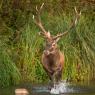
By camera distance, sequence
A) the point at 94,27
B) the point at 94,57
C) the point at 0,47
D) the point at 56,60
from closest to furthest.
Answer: the point at 56,60
the point at 0,47
the point at 94,57
the point at 94,27

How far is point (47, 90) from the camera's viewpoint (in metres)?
13.1

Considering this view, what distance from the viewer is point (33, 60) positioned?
15.9 m

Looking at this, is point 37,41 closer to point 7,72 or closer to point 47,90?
point 7,72

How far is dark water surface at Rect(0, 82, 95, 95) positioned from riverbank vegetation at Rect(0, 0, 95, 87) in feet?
2.03

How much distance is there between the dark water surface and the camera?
12.9 m

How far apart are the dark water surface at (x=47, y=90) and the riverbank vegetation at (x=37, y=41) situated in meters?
0.62

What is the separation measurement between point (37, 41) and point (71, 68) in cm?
137

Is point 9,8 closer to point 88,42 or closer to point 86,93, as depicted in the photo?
point 88,42

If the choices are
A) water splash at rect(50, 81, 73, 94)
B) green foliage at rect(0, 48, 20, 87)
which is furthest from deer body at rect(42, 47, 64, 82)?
green foliage at rect(0, 48, 20, 87)

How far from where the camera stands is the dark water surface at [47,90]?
42.3ft

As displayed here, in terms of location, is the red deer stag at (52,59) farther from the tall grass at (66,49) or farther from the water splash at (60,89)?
the tall grass at (66,49)

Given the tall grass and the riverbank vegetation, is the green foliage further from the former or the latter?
the tall grass

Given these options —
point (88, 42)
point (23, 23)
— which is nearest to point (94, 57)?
point (88, 42)

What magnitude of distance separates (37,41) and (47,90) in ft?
11.3
